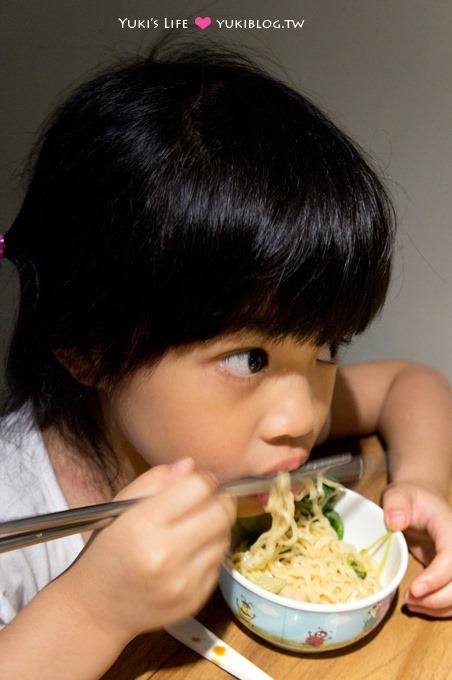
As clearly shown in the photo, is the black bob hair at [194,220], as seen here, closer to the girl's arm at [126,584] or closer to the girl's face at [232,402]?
the girl's face at [232,402]

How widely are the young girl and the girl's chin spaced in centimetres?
3

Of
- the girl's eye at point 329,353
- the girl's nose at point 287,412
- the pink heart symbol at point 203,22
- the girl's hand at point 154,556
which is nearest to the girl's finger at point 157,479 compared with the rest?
the girl's hand at point 154,556

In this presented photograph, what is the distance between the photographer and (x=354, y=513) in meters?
0.86

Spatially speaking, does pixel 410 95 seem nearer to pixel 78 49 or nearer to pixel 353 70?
pixel 353 70

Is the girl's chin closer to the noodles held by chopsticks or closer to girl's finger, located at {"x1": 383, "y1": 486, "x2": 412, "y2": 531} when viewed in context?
the noodles held by chopsticks

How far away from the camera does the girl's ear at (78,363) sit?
30.7 inches

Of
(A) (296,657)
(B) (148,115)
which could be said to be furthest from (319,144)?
(A) (296,657)

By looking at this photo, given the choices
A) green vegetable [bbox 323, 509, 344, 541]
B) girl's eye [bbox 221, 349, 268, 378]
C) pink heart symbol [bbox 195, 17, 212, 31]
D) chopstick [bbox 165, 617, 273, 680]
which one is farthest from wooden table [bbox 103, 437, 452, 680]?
pink heart symbol [bbox 195, 17, 212, 31]

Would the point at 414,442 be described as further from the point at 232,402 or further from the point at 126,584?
the point at 126,584

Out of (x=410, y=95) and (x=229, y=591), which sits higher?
(x=410, y=95)

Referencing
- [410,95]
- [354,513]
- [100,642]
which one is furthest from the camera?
[410,95]

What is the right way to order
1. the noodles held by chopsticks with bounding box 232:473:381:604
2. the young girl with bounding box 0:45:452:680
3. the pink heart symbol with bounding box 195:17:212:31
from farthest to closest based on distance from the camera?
the pink heart symbol with bounding box 195:17:212:31
the noodles held by chopsticks with bounding box 232:473:381:604
the young girl with bounding box 0:45:452:680

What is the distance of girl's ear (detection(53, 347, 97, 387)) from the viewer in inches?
30.7

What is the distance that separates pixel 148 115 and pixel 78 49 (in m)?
0.58
